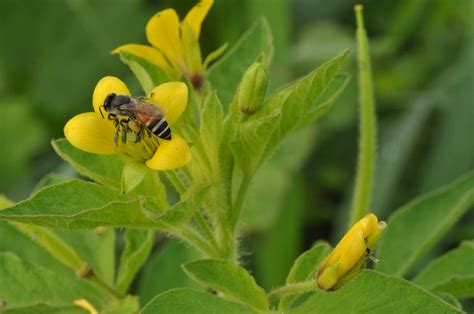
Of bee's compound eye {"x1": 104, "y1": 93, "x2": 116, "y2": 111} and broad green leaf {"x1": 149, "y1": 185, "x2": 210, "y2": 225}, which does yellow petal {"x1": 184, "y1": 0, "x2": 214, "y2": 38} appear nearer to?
bee's compound eye {"x1": 104, "y1": 93, "x2": 116, "y2": 111}

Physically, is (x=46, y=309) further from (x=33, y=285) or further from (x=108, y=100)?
(x=108, y=100)

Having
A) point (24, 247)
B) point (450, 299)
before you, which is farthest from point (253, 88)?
point (24, 247)

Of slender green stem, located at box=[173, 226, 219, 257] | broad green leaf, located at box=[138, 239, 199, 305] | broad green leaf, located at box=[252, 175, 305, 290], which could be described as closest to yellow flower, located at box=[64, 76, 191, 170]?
slender green stem, located at box=[173, 226, 219, 257]

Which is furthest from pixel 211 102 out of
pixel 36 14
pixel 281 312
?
pixel 36 14

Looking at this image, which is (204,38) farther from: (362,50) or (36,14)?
(362,50)

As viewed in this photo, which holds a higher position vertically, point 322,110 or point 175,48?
point 175,48

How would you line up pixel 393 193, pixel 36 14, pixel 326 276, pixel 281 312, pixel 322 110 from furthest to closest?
pixel 36 14 < pixel 393 193 < pixel 322 110 < pixel 281 312 < pixel 326 276

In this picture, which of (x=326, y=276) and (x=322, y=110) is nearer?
(x=326, y=276)
